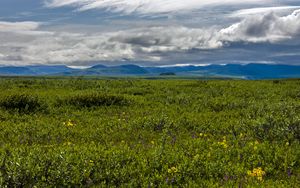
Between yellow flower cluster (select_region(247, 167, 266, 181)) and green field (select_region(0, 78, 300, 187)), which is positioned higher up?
green field (select_region(0, 78, 300, 187))

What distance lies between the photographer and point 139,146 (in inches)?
458

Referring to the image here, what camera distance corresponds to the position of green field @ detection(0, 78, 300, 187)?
8141mm

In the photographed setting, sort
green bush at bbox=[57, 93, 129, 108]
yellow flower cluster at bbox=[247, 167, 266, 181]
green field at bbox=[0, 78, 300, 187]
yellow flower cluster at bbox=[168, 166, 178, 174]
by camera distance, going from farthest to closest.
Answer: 1. green bush at bbox=[57, 93, 129, 108]
2. yellow flower cluster at bbox=[247, 167, 266, 181]
3. yellow flower cluster at bbox=[168, 166, 178, 174]
4. green field at bbox=[0, 78, 300, 187]

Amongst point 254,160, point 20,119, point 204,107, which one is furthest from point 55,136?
point 204,107

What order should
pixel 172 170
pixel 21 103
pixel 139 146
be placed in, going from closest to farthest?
pixel 172 170
pixel 139 146
pixel 21 103

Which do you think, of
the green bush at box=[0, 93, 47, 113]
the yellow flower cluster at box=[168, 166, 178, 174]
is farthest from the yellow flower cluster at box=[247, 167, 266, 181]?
the green bush at box=[0, 93, 47, 113]

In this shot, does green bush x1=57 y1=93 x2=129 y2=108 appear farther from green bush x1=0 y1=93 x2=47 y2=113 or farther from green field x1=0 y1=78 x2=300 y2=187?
green bush x1=0 y1=93 x2=47 y2=113

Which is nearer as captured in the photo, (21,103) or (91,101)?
(21,103)

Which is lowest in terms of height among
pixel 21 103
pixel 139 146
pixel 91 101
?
pixel 139 146

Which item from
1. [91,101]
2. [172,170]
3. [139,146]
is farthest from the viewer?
[91,101]

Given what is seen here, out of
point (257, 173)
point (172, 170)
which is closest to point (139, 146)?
point (172, 170)

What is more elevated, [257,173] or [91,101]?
[91,101]

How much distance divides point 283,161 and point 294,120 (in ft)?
14.0

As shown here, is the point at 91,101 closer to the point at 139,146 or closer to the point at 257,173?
the point at 139,146
